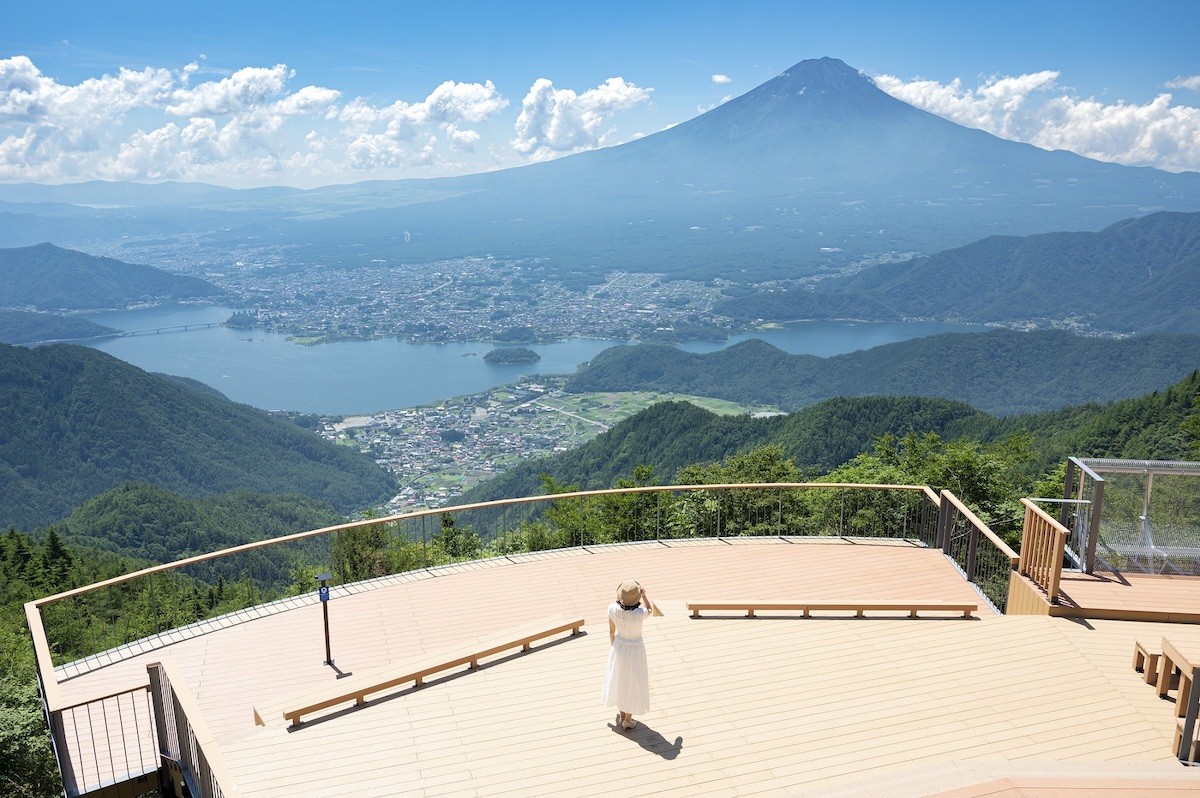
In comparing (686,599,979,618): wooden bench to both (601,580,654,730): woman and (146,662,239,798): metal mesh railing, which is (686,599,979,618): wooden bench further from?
(146,662,239,798): metal mesh railing

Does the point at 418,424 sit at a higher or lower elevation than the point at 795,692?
lower

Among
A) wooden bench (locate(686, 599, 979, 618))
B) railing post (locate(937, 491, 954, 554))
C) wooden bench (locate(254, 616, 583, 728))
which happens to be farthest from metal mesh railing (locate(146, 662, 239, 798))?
railing post (locate(937, 491, 954, 554))

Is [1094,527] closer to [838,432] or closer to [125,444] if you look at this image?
[838,432]

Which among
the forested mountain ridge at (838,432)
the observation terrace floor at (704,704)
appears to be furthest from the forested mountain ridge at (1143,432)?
the observation terrace floor at (704,704)

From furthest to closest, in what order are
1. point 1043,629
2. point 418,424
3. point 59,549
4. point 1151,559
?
1. point 418,424
2. point 59,549
3. point 1151,559
4. point 1043,629

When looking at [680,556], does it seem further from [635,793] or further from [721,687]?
[635,793]

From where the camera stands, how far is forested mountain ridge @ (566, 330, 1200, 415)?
123188 millimetres

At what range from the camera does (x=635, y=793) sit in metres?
5.37

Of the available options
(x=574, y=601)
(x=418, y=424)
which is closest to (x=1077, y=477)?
(x=574, y=601)

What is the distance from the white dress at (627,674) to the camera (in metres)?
5.92

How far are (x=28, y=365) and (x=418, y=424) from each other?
173 ft

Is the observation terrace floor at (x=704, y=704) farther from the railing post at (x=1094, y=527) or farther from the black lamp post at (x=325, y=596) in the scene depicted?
the railing post at (x=1094, y=527)

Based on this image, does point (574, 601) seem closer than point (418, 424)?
Yes

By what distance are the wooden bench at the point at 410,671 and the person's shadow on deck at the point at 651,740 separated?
1.51 metres
